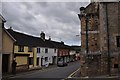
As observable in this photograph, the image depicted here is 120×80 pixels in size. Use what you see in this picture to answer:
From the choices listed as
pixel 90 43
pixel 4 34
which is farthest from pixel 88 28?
pixel 4 34

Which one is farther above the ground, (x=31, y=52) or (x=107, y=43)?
(x=107, y=43)

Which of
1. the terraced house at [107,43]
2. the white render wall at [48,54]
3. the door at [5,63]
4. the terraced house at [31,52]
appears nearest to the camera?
the terraced house at [107,43]

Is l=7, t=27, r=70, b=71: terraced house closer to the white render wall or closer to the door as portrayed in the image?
the white render wall

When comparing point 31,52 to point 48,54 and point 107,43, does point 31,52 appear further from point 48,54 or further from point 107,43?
point 107,43

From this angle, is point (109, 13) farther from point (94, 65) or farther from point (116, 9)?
point (94, 65)

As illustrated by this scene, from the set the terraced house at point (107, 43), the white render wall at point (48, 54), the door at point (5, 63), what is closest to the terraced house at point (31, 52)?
the white render wall at point (48, 54)

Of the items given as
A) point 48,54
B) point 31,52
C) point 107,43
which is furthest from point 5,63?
point 48,54

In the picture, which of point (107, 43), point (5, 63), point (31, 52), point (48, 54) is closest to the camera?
point (107, 43)

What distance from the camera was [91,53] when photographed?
95.4ft

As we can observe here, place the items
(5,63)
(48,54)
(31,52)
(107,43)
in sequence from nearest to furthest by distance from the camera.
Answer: (107,43), (5,63), (31,52), (48,54)

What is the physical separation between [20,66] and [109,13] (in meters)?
19.1

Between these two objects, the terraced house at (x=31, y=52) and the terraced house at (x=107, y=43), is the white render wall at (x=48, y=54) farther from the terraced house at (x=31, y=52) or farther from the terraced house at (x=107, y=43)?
the terraced house at (x=107, y=43)

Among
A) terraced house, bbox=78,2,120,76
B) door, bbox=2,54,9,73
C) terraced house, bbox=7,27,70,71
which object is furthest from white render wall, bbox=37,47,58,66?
terraced house, bbox=78,2,120,76

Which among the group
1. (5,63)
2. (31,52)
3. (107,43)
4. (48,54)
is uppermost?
(107,43)
